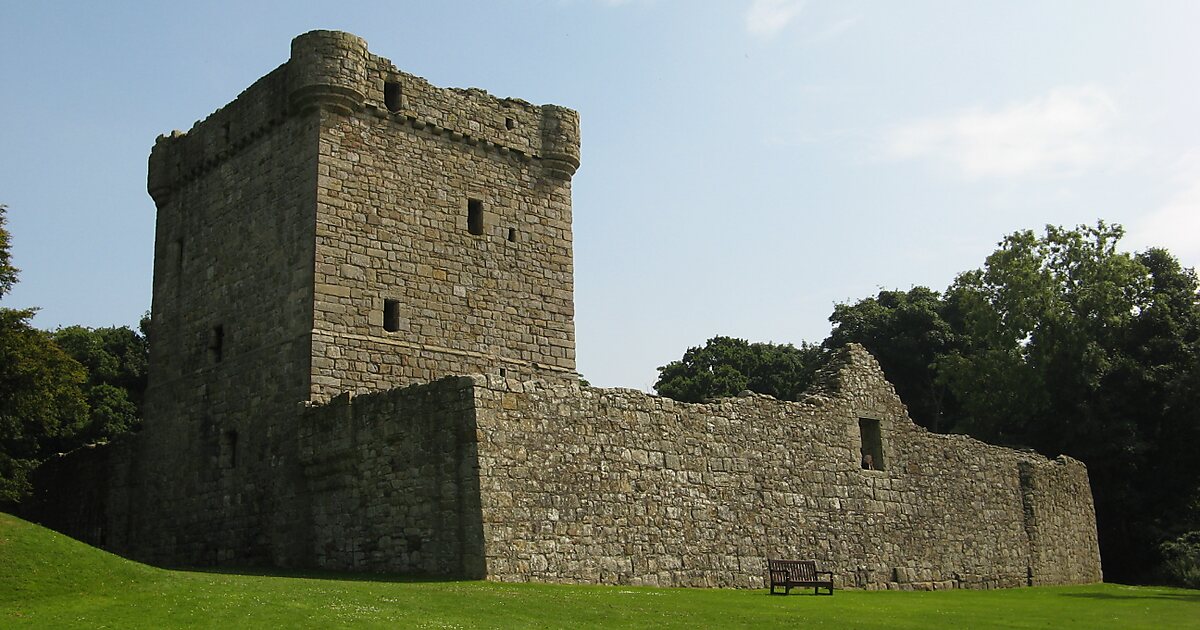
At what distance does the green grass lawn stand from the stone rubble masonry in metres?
1.53

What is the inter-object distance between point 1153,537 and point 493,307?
19400 mm

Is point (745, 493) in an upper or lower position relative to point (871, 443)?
lower

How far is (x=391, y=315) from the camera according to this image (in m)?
23.9

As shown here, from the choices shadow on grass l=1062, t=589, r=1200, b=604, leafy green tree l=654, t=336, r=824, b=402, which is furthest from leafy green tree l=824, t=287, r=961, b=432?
shadow on grass l=1062, t=589, r=1200, b=604

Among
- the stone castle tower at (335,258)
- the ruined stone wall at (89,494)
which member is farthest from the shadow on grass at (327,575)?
the ruined stone wall at (89,494)

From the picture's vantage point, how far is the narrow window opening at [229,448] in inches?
939

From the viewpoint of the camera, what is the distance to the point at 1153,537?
3409cm

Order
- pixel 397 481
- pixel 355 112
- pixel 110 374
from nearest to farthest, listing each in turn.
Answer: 1. pixel 397 481
2. pixel 355 112
3. pixel 110 374

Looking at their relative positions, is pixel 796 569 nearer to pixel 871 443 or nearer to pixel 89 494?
pixel 871 443

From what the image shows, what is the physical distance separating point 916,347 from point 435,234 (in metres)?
29.3

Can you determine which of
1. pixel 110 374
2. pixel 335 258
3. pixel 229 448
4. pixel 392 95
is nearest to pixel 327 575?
pixel 229 448

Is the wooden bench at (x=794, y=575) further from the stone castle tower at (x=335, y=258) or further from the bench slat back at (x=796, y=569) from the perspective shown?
the stone castle tower at (x=335, y=258)

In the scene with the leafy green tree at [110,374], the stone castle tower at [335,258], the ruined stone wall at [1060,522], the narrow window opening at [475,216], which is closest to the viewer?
the stone castle tower at [335,258]

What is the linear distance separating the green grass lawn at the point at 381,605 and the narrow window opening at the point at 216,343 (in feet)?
24.4
